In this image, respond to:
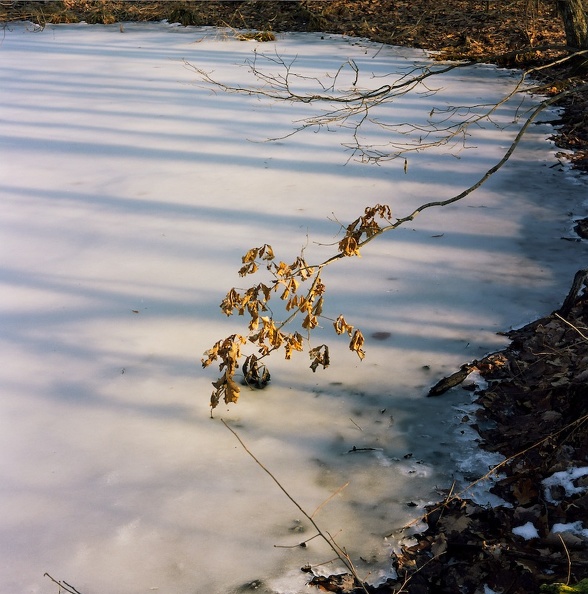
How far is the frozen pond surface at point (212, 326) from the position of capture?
3.31 meters

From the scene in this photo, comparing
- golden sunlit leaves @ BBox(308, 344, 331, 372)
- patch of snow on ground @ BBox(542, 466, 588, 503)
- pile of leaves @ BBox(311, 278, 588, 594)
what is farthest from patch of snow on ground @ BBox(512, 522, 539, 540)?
golden sunlit leaves @ BBox(308, 344, 331, 372)

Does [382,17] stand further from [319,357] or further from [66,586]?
[66,586]

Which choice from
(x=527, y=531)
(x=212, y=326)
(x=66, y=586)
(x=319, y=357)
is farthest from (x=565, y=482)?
(x=212, y=326)

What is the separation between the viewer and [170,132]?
8.63 m

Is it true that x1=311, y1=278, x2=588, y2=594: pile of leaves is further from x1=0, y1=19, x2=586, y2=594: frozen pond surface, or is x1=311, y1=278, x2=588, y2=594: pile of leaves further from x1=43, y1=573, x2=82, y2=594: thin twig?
x1=43, y1=573, x2=82, y2=594: thin twig

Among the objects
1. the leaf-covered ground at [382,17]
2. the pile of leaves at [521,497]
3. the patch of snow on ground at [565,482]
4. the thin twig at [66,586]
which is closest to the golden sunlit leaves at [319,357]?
the pile of leaves at [521,497]

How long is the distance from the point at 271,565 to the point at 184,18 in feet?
42.4

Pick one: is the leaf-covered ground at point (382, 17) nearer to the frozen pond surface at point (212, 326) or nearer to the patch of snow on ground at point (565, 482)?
the frozen pond surface at point (212, 326)

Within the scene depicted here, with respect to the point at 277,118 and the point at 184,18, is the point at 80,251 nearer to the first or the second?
the point at 277,118

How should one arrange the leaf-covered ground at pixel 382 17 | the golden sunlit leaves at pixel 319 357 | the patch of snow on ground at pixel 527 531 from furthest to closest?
the leaf-covered ground at pixel 382 17 < the golden sunlit leaves at pixel 319 357 < the patch of snow on ground at pixel 527 531

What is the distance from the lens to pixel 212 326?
4887 millimetres

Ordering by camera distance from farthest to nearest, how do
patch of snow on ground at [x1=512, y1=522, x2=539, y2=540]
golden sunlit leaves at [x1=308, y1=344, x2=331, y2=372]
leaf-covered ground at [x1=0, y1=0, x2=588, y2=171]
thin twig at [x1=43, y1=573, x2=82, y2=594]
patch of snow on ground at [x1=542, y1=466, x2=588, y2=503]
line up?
leaf-covered ground at [x1=0, y1=0, x2=588, y2=171], golden sunlit leaves at [x1=308, y1=344, x2=331, y2=372], patch of snow on ground at [x1=542, y1=466, x2=588, y2=503], patch of snow on ground at [x1=512, y1=522, x2=539, y2=540], thin twig at [x1=43, y1=573, x2=82, y2=594]

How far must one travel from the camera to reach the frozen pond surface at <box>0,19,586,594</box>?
10.9ft

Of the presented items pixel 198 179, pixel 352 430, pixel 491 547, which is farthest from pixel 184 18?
pixel 491 547
